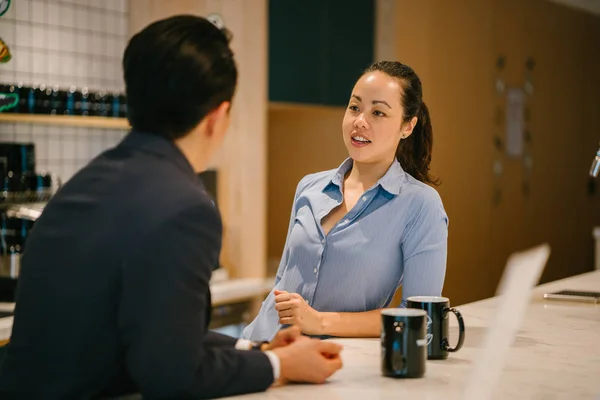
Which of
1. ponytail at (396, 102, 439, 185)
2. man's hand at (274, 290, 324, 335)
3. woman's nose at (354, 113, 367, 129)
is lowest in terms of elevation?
man's hand at (274, 290, 324, 335)

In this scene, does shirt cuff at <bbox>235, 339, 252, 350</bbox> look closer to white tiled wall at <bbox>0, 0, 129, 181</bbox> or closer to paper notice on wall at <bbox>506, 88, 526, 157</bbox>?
white tiled wall at <bbox>0, 0, 129, 181</bbox>

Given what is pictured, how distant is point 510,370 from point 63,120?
228 cm

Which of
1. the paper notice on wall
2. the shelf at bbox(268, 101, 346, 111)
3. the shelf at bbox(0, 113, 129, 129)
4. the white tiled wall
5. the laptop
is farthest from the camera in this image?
the paper notice on wall

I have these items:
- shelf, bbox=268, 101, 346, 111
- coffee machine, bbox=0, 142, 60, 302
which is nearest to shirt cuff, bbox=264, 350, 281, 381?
coffee machine, bbox=0, 142, 60, 302

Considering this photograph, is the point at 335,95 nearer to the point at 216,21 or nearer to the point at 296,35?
the point at 296,35

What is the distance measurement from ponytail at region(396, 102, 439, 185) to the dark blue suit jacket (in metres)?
0.99

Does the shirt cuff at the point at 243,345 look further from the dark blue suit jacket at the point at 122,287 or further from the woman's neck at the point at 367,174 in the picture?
the woman's neck at the point at 367,174

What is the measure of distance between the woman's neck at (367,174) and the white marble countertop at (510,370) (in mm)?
387

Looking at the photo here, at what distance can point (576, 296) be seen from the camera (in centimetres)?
231

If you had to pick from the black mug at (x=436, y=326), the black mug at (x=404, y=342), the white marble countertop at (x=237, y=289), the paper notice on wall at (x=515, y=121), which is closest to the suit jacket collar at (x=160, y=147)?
the black mug at (x=404, y=342)

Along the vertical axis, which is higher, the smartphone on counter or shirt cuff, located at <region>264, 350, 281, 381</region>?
shirt cuff, located at <region>264, 350, 281, 381</region>

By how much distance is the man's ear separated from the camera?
122cm

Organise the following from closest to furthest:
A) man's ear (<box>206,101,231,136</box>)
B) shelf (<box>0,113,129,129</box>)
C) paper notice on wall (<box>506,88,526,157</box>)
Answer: man's ear (<box>206,101,231,136</box>)
shelf (<box>0,113,129,129</box>)
paper notice on wall (<box>506,88,526,157</box>)

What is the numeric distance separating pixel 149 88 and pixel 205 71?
0.09 meters
